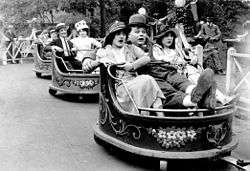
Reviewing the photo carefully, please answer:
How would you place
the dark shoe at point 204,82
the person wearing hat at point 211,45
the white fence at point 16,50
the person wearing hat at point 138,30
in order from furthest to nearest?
the white fence at point 16,50, the person wearing hat at point 211,45, the person wearing hat at point 138,30, the dark shoe at point 204,82

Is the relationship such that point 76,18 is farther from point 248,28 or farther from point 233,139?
point 233,139

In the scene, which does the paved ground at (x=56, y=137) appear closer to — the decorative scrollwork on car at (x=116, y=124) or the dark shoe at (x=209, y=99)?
the decorative scrollwork on car at (x=116, y=124)

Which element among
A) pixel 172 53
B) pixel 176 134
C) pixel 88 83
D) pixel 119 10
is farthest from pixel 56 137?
pixel 119 10

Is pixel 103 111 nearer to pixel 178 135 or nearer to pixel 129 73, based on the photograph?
pixel 129 73

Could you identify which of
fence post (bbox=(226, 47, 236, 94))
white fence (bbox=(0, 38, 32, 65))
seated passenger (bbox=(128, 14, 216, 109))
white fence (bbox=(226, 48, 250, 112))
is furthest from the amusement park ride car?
white fence (bbox=(0, 38, 32, 65))

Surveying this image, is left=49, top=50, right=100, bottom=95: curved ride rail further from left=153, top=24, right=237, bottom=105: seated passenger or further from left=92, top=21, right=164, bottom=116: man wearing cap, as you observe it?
left=92, top=21, right=164, bottom=116: man wearing cap

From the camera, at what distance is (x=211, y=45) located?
1644 cm

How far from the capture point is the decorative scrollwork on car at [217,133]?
553 cm

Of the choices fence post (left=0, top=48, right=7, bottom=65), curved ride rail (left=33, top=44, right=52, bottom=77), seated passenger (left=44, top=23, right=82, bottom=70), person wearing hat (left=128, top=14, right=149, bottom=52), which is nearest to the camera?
person wearing hat (left=128, top=14, right=149, bottom=52)

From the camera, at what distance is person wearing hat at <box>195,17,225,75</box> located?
1608 centimetres

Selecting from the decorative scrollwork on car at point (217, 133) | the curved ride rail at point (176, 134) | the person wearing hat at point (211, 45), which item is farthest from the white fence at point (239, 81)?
the person wearing hat at point (211, 45)

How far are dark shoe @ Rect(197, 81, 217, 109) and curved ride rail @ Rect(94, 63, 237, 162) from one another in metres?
0.08

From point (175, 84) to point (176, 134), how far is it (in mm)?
1317

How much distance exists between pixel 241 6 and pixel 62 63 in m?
10.2
